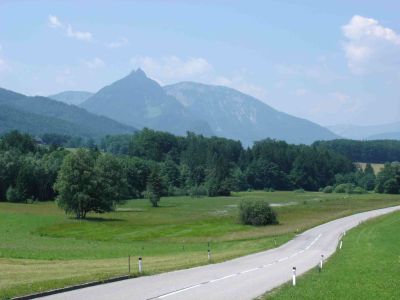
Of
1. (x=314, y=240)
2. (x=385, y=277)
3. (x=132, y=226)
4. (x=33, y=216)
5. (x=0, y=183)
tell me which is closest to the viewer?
(x=385, y=277)

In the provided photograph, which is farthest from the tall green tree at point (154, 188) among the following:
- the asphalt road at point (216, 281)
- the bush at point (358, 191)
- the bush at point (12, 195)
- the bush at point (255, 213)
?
the asphalt road at point (216, 281)

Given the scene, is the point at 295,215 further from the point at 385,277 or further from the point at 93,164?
the point at 385,277

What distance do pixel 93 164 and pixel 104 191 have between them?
5.55 meters

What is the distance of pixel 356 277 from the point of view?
27.2 metres

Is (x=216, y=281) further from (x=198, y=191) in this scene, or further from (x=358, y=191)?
(x=358, y=191)

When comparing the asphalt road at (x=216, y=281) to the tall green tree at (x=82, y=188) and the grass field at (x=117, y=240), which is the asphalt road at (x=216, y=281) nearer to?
the grass field at (x=117, y=240)

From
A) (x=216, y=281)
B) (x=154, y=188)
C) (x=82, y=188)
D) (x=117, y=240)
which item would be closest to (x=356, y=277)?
(x=216, y=281)

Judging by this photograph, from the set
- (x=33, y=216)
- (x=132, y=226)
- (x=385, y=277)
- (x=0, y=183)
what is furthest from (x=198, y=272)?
(x=0, y=183)

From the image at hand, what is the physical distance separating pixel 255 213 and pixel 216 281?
5745 centimetres

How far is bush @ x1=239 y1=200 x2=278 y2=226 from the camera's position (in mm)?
84125

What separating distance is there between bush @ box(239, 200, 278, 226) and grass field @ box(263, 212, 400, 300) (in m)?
31.2

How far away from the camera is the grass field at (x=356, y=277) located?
21891 millimetres

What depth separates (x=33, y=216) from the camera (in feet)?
309

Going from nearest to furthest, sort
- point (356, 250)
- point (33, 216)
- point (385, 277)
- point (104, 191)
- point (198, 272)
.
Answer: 1. point (385, 277)
2. point (198, 272)
3. point (356, 250)
4. point (33, 216)
5. point (104, 191)
